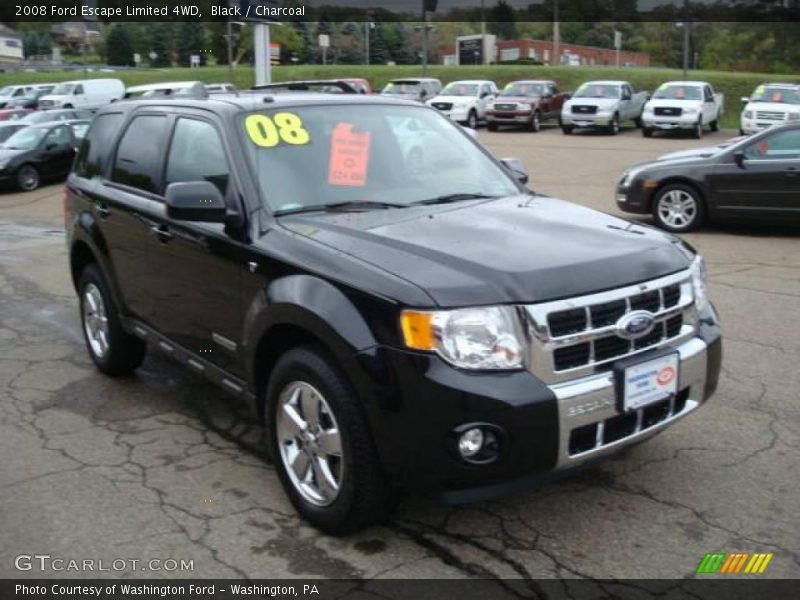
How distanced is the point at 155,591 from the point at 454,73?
49145mm

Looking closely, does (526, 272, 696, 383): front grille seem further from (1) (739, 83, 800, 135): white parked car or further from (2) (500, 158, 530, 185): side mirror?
(1) (739, 83, 800, 135): white parked car

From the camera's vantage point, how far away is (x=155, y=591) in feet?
10.6

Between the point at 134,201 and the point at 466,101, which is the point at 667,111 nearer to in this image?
the point at 466,101

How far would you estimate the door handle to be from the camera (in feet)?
15.2

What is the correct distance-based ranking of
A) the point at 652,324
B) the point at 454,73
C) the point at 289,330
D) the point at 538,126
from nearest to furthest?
the point at 652,324 → the point at 289,330 → the point at 538,126 → the point at 454,73

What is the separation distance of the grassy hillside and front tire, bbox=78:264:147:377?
33.0 m

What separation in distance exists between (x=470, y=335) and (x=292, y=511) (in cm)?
133

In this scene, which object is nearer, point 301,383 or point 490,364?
point 490,364

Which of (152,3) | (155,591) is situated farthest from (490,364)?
(152,3)

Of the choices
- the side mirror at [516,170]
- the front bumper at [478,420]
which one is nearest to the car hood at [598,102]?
the side mirror at [516,170]

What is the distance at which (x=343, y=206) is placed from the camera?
4.10 meters

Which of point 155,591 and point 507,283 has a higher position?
point 507,283

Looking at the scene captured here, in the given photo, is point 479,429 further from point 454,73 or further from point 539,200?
point 454,73

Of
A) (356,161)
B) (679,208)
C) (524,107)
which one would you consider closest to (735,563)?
(356,161)
